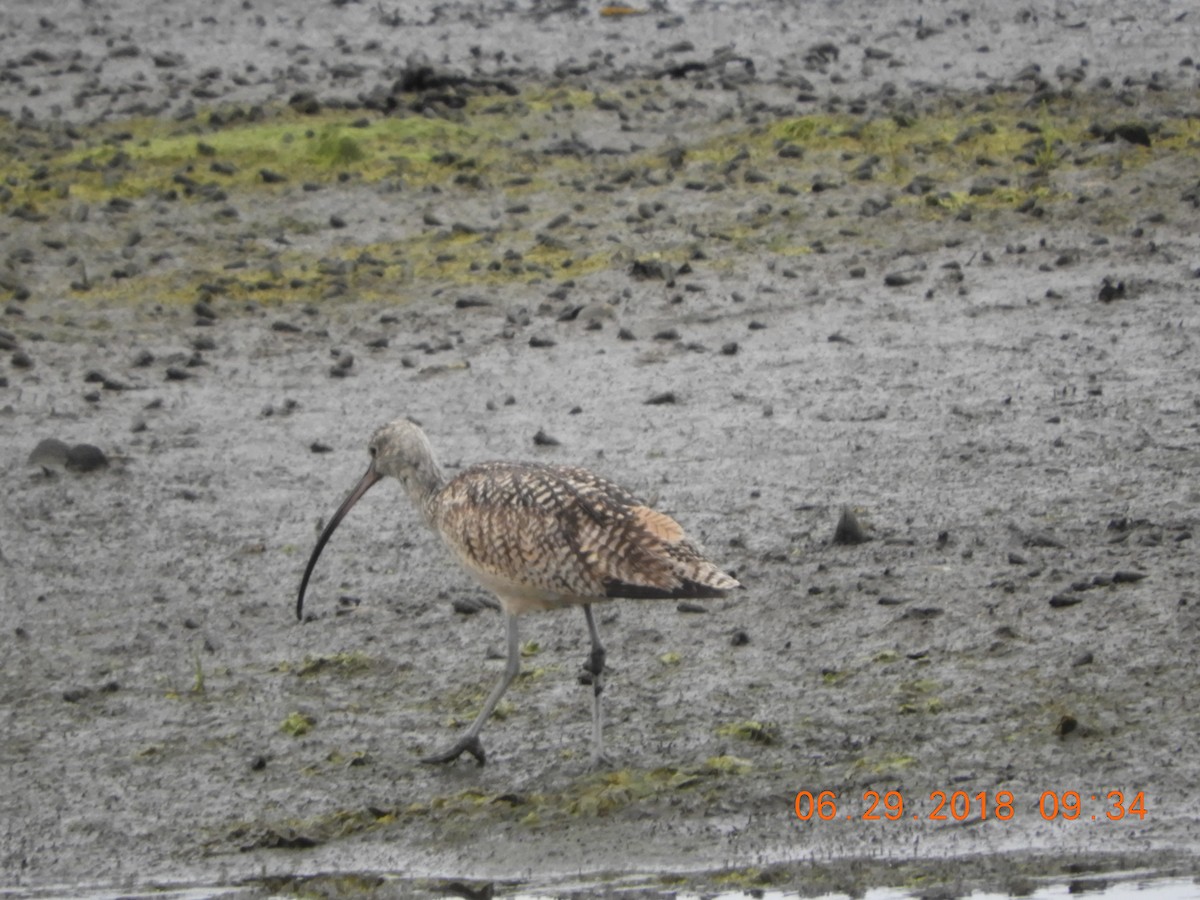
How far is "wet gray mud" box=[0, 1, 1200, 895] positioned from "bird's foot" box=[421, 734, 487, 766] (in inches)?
1.8

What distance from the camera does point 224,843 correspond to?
6926 millimetres

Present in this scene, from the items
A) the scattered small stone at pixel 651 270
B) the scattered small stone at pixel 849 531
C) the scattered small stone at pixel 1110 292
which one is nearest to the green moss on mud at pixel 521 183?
the scattered small stone at pixel 651 270

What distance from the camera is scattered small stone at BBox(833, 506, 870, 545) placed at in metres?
9.12

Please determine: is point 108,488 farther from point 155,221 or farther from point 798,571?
point 155,221

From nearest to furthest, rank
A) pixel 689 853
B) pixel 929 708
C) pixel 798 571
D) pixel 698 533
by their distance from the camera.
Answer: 1. pixel 689 853
2. pixel 929 708
3. pixel 798 571
4. pixel 698 533

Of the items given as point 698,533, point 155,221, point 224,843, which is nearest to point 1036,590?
point 698,533

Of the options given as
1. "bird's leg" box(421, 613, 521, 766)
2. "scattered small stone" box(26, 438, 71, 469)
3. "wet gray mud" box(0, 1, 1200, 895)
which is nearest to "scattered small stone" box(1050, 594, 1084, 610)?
"wet gray mud" box(0, 1, 1200, 895)

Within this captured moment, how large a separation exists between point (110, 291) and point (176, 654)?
555cm

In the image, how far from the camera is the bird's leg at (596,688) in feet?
23.7

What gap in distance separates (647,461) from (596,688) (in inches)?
129

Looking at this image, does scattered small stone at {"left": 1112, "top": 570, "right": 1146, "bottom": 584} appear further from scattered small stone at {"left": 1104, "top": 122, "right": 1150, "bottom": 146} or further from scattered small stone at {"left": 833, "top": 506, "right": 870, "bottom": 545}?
scattered small stone at {"left": 1104, "top": 122, "right": 1150, "bottom": 146}
